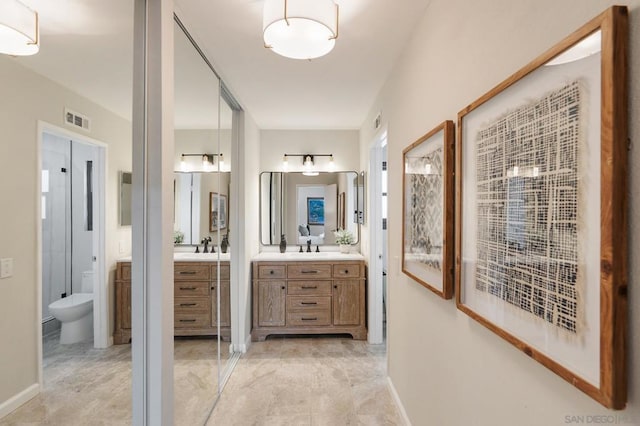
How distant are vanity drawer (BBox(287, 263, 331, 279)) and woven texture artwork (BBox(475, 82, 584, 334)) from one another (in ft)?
8.76

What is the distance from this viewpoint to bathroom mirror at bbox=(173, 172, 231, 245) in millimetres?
1841

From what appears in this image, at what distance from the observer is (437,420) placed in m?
1.66

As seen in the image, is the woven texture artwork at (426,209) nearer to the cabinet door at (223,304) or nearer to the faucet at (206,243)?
the faucet at (206,243)

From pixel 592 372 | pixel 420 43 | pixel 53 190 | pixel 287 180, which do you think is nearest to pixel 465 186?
pixel 592 372

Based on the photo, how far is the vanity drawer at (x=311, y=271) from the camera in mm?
3758

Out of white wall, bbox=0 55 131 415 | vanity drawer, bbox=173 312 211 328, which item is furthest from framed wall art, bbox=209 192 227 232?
white wall, bbox=0 55 131 415

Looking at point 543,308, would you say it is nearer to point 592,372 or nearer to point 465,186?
point 592,372

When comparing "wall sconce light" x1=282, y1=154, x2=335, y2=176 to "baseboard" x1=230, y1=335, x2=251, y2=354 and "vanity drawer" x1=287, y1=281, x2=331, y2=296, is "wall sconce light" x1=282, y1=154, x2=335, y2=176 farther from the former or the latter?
"baseboard" x1=230, y1=335, x2=251, y2=354

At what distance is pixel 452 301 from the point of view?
148cm

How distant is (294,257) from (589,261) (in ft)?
10.7

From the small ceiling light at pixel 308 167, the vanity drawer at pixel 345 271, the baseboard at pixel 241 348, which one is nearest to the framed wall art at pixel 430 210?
the vanity drawer at pixel 345 271

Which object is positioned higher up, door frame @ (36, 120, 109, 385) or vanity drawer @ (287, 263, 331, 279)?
door frame @ (36, 120, 109, 385)

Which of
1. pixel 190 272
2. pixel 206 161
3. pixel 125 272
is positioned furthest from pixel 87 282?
pixel 206 161

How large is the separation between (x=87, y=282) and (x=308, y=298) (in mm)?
2740
